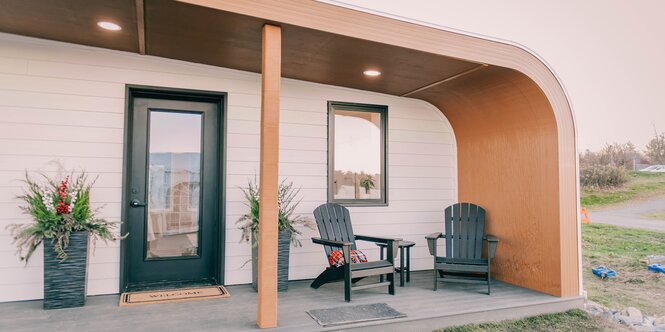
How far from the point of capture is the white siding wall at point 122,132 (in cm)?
359

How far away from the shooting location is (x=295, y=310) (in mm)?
3354

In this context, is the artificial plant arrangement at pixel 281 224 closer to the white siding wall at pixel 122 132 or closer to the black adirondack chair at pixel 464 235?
the white siding wall at pixel 122 132

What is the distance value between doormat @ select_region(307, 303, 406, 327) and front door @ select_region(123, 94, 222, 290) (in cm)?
150

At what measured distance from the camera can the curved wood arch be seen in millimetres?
3461

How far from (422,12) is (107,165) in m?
5.30

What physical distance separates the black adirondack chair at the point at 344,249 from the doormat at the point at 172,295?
37.7 inches

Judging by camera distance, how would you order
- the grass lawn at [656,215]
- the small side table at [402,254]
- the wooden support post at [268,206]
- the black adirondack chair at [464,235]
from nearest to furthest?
the wooden support post at [268,206]
the small side table at [402,254]
the black adirondack chair at [464,235]
the grass lawn at [656,215]

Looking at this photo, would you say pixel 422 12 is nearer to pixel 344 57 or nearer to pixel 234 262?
pixel 344 57

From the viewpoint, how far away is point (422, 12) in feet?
22.5

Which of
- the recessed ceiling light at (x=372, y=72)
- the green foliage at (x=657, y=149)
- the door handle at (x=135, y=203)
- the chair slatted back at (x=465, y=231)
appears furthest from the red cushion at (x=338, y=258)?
the green foliage at (x=657, y=149)

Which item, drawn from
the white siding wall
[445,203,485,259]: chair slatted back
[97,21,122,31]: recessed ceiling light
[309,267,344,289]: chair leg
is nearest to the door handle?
the white siding wall

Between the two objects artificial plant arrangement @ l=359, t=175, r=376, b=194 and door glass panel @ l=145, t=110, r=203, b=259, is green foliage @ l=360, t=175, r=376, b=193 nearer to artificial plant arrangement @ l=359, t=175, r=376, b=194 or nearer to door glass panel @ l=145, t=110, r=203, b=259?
artificial plant arrangement @ l=359, t=175, r=376, b=194

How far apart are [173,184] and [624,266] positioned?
6.56m

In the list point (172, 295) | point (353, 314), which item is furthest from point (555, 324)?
point (172, 295)
